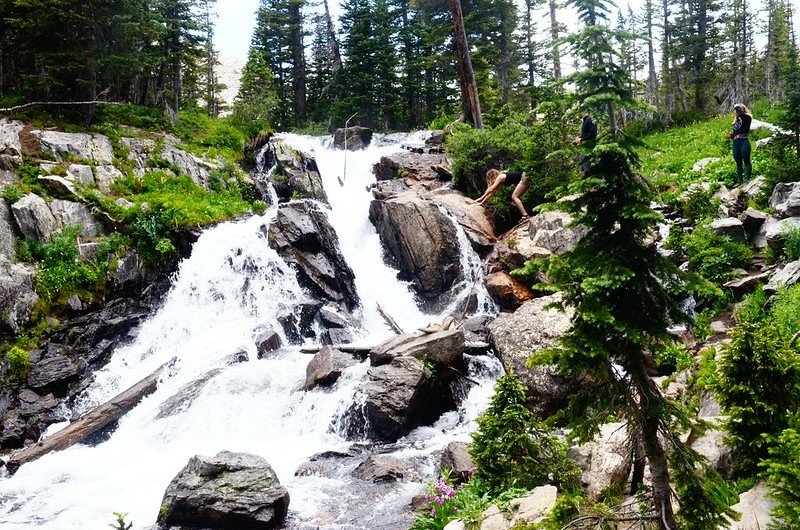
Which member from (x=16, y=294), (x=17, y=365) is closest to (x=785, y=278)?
(x=17, y=365)

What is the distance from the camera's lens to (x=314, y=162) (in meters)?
24.2

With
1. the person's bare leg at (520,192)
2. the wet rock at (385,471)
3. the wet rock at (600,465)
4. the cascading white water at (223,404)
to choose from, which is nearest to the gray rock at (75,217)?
the cascading white water at (223,404)

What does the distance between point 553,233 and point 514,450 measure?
35.3 ft

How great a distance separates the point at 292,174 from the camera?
74.1ft

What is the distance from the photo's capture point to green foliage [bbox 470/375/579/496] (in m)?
6.26

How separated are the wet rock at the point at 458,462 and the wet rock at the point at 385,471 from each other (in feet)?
2.42

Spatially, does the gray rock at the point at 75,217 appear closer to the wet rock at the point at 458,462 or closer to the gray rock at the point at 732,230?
the wet rock at the point at 458,462

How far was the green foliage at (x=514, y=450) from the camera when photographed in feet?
20.5

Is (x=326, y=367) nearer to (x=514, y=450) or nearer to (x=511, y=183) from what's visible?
(x=514, y=450)

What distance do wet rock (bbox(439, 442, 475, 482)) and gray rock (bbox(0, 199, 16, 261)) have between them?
1415cm

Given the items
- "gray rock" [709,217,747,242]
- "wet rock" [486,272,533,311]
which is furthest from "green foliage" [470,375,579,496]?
"wet rock" [486,272,533,311]

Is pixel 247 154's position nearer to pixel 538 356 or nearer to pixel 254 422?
pixel 254 422

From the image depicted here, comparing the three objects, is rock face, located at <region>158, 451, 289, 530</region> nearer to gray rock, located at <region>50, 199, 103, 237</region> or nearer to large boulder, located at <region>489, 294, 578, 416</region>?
large boulder, located at <region>489, 294, 578, 416</region>

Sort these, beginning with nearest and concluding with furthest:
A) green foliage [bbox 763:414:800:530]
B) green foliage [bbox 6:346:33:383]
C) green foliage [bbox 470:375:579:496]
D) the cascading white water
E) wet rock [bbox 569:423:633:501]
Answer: green foliage [bbox 763:414:800:530]
wet rock [bbox 569:423:633:501]
green foliage [bbox 470:375:579:496]
the cascading white water
green foliage [bbox 6:346:33:383]
